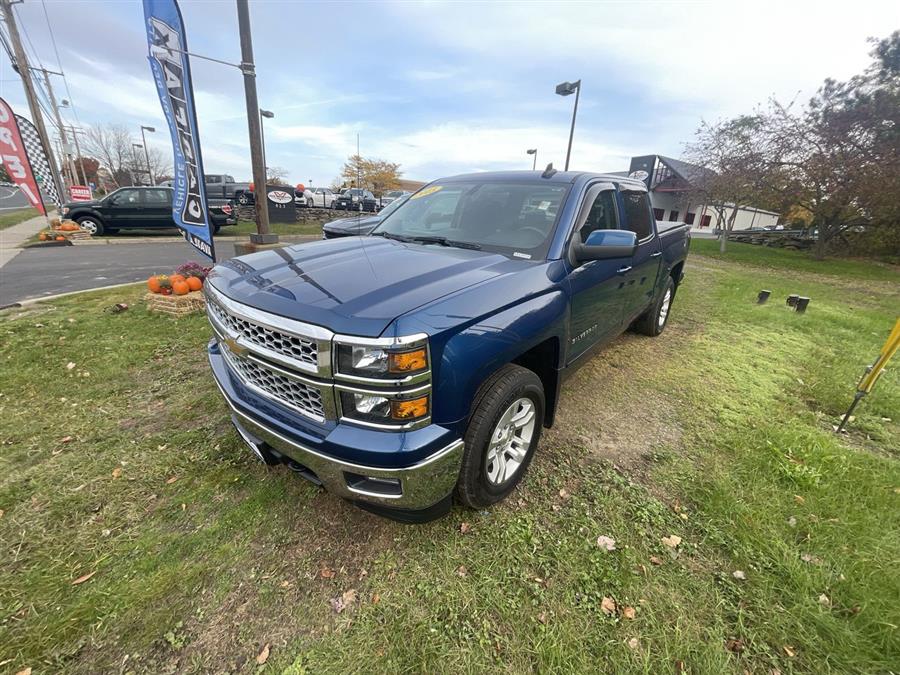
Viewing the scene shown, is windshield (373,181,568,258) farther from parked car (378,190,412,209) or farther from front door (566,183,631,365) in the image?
parked car (378,190,412,209)

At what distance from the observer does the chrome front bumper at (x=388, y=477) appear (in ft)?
5.48

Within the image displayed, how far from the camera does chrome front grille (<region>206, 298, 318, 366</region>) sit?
5.56ft

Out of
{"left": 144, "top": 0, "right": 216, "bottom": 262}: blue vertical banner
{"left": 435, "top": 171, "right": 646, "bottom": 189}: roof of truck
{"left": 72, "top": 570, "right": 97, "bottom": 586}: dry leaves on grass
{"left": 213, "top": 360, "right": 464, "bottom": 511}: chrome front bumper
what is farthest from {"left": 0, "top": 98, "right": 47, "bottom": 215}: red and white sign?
{"left": 213, "top": 360, "right": 464, "bottom": 511}: chrome front bumper

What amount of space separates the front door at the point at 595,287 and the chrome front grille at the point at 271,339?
5.39 feet

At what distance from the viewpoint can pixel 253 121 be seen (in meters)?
7.71

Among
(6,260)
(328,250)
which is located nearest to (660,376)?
(328,250)

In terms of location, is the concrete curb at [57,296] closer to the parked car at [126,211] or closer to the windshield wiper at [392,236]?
the windshield wiper at [392,236]

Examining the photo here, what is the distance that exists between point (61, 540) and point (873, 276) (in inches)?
773

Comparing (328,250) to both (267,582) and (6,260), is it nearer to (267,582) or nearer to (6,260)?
(267,582)

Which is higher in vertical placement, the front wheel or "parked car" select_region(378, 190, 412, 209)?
"parked car" select_region(378, 190, 412, 209)

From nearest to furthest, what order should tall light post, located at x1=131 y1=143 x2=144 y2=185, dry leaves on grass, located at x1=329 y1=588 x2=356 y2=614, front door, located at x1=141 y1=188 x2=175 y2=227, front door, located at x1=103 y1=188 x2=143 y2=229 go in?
1. dry leaves on grass, located at x1=329 y1=588 x2=356 y2=614
2. front door, located at x1=103 y1=188 x2=143 y2=229
3. front door, located at x1=141 y1=188 x2=175 y2=227
4. tall light post, located at x1=131 y1=143 x2=144 y2=185

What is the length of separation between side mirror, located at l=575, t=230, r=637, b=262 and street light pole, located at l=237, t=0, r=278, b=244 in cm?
750

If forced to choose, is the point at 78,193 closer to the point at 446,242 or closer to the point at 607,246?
the point at 446,242

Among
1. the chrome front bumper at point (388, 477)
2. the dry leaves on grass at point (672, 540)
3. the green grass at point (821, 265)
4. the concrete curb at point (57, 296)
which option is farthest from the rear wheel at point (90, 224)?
the green grass at point (821, 265)
